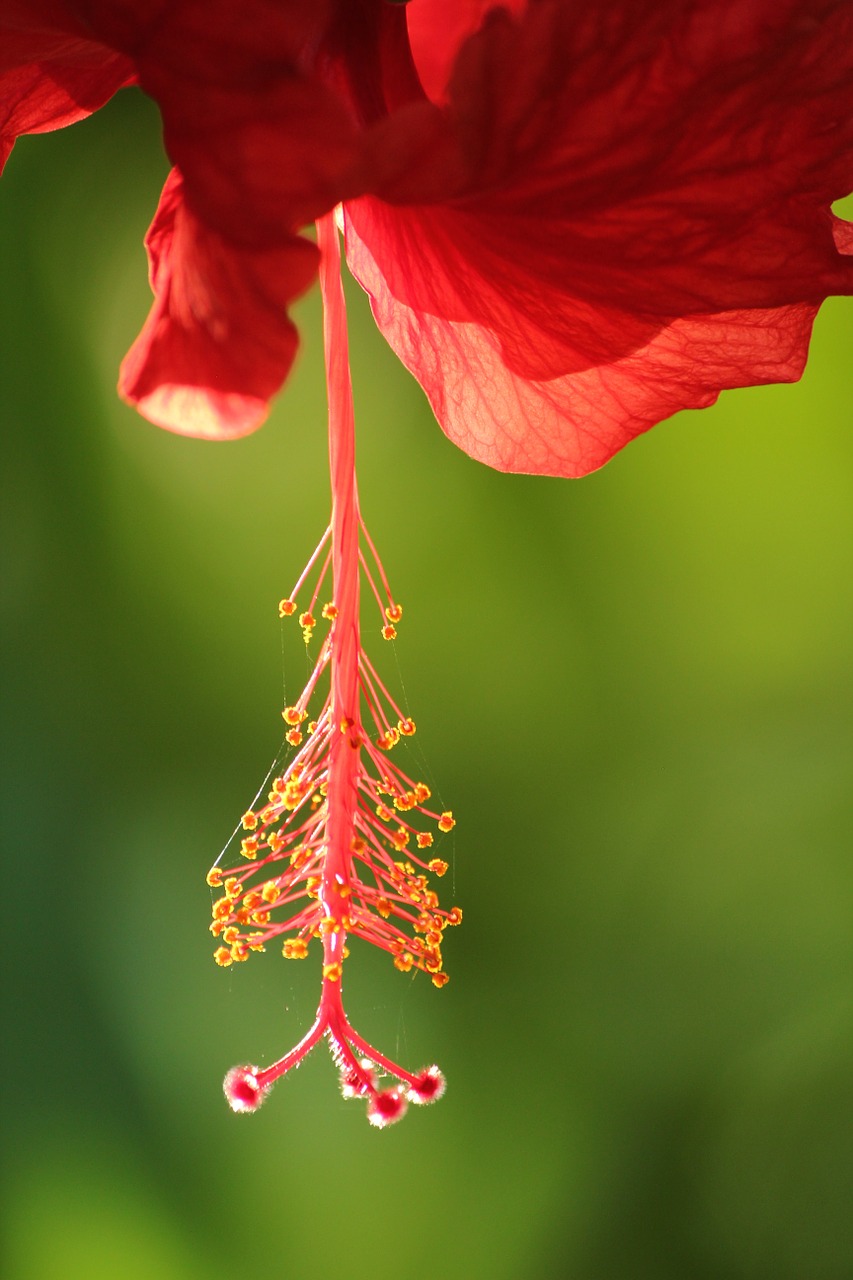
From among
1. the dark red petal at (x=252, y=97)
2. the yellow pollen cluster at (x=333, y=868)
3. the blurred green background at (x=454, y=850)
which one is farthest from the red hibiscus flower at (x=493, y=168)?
the blurred green background at (x=454, y=850)

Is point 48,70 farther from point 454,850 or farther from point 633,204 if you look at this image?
point 454,850

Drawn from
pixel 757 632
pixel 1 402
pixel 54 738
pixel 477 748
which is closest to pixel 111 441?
pixel 1 402

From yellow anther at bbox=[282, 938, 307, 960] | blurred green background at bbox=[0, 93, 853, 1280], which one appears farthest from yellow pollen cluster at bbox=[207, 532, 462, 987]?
blurred green background at bbox=[0, 93, 853, 1280]

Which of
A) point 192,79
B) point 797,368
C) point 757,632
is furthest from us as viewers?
point 757,632

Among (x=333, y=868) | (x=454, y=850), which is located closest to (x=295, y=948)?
(x=333, y=868)

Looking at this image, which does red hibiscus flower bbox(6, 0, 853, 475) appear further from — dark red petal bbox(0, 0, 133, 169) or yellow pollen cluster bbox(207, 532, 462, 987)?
yellow pollen cluster bbox(207, 532, 462, 987)

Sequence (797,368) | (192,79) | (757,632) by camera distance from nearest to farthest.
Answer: (192,79) → (797,368) → (757,632)

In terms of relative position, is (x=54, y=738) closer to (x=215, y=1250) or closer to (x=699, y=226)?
(x=215, y=1250)
